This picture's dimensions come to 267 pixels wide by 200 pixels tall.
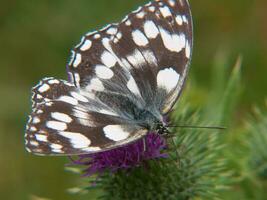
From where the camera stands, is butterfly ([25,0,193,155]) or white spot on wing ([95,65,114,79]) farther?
white spot on wing ([95,65,114,79])

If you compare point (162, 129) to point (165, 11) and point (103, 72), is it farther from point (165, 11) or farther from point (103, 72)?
point (165, 11)

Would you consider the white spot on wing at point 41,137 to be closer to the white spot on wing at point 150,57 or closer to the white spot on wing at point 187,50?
the white spot on wing at point 150,57

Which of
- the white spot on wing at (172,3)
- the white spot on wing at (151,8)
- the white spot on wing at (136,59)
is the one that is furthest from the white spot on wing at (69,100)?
the white spot on wing at (172,3)

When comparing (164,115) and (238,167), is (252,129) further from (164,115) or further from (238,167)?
(164,115)

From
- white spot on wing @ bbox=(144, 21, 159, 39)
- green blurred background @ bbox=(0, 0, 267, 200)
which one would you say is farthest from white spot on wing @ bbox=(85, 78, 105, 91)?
green blurred background @ bbox=(0, 0, 267, 200)

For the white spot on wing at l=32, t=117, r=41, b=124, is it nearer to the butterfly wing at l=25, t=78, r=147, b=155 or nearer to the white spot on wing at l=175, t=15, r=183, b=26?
the butterfly wing at l=25, t=78, r=147, b=155

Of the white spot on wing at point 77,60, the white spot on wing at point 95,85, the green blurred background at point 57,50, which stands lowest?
the white spot on wing at point 95,85

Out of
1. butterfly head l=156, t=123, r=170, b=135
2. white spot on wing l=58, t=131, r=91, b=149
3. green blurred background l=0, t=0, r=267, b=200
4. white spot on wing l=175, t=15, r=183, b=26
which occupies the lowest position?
white spot on wing l=58, t=131, r=91, b=149

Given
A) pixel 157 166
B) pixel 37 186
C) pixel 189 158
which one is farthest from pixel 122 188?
pixel 37 186
